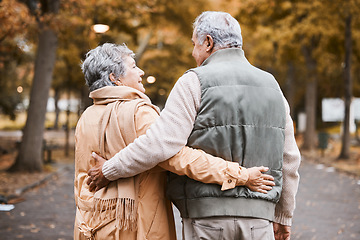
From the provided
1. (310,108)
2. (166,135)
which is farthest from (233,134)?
(310,108)

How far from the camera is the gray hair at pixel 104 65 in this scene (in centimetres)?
312

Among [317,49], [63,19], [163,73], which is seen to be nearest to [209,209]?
[63,19]

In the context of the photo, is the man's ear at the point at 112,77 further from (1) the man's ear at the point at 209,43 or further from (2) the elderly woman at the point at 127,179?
(1) the man's ear at the point at 209,43

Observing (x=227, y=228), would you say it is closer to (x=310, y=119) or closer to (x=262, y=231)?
(x=262, y=231)

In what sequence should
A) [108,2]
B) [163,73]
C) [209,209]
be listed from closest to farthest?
[209,209], [108,2], [163,73]

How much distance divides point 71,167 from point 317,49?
13.2 m

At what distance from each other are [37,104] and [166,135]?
13.7 metres

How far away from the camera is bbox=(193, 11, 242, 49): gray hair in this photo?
2.92 m

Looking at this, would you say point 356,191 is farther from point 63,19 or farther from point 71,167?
point 71,167

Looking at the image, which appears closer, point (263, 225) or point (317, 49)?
point (263, 225)

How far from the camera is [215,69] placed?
282 centimetres

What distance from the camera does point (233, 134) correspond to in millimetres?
2750

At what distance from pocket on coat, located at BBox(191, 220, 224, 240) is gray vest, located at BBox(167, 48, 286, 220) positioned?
0.21 ft

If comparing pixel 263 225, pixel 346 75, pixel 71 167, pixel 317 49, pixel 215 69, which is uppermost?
pixel 317 49
